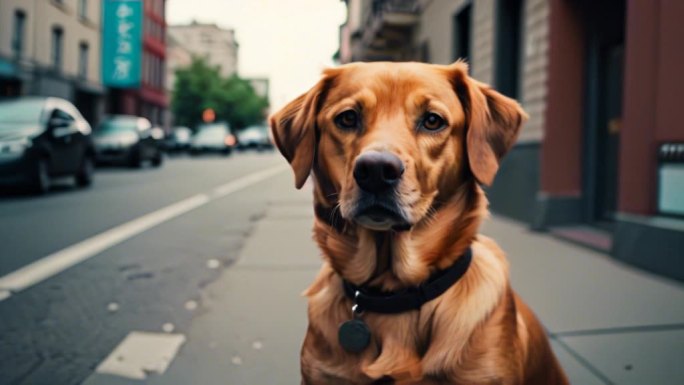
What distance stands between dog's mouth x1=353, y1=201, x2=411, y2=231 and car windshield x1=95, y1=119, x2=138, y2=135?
1966 cm

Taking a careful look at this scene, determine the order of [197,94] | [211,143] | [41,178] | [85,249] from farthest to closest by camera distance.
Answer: [197,94] → [211,143] → [41,178] → [85,249]

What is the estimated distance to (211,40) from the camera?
124562 millimetres

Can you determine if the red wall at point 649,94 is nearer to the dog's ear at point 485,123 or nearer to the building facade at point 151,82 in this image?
the dog's ear at point 485,123

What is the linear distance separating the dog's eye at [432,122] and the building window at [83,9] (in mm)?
32163

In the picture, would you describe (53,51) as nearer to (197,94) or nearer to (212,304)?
(212,304)

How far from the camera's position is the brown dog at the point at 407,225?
6.83 ft

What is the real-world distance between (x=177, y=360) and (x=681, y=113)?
416 cm

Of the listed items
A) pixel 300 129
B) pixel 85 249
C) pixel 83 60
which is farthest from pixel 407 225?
pixel 83 60

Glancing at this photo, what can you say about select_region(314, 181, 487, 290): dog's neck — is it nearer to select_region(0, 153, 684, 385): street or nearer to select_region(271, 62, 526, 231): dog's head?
Result: select_region(271, 62, 526, 231): dog's head

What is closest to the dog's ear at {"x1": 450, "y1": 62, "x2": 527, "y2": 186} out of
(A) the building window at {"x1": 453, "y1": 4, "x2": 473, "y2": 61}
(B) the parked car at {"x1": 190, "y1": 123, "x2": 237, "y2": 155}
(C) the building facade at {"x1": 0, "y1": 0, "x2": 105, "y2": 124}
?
(A) the building window at {"x1": 453, "y1": 4, "x2": 473, "y2": 61}

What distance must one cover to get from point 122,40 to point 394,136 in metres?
26.7

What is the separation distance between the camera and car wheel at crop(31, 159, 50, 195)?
11.2m

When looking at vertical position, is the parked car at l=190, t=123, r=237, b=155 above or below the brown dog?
above

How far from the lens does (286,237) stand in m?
7.64
